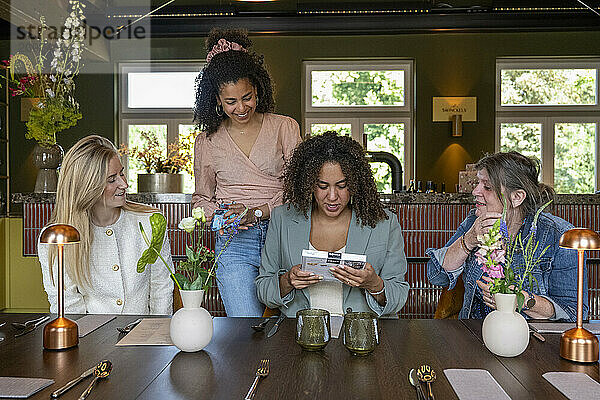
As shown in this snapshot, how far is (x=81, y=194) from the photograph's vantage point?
243cm

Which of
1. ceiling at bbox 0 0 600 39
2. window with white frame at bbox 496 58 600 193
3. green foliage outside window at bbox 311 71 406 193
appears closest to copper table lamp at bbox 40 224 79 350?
ceiling at bbox 0 0 600 39

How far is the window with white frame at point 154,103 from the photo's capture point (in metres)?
9.06

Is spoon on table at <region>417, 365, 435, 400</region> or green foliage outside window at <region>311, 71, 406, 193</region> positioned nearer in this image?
spoon on table at <region>417, 365, 435, 400</region>

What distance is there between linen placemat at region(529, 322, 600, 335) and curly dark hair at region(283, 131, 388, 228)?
74 cm

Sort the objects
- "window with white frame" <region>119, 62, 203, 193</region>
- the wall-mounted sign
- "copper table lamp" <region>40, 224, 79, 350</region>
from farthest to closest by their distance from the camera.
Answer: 1. "window with white frame" <region>119, 62, 203, 193</region>
2. the wall-mounted sign
3. "copper table lamp" <region>40, 224, 79, 350</region>

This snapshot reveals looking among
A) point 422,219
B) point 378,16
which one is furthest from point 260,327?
point 378,16

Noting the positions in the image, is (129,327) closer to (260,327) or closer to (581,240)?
(260,327)

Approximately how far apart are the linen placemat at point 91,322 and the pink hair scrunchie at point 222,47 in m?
1.38

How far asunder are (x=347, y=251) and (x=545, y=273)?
730mm

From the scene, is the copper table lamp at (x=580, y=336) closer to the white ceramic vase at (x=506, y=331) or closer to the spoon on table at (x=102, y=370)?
the white ceramic vase at (x=506, y=331)

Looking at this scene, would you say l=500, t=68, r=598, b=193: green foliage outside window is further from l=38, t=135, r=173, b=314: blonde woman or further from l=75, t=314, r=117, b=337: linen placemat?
l=75, t=314, r=117, b=337: linen placemat

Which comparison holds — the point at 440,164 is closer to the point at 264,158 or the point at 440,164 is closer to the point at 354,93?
the point at 354,93

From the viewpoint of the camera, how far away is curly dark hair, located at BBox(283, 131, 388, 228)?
8.35 ft

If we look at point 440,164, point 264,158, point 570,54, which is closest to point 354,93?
point 440,164
